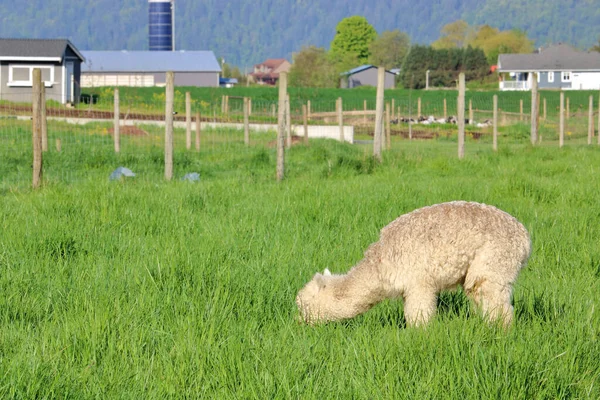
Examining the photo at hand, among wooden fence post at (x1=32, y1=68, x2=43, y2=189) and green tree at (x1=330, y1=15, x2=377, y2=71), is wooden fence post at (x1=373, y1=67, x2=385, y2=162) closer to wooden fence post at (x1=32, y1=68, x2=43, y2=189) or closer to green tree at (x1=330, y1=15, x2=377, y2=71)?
wooden fence post at (x1=32, y1=68, x2=43, y2=189)

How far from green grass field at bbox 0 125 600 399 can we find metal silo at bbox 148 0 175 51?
6899 inches

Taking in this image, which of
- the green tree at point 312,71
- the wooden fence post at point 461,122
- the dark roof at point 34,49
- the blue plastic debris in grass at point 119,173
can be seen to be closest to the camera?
the blue plastic debris in grass at point 119,173

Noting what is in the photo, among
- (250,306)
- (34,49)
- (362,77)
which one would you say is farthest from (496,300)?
(362,77)

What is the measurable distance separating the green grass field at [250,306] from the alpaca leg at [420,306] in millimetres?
90

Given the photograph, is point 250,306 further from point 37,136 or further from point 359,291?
point 37,136

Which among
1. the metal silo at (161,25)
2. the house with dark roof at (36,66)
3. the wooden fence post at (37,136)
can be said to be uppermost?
the metal silo at (161,25)

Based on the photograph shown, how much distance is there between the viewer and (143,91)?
72.2 m

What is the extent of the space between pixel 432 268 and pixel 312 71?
99.0 m

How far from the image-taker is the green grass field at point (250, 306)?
13.5ft

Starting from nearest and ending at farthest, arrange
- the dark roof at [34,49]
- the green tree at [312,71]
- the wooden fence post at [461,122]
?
1. the wooden fence post at [461,122]
2. the dark roof at [34,49]
3. the green tree at [312,71]

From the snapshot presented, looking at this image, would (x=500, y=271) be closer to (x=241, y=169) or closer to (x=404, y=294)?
(x=404, y=294)

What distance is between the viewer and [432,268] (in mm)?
4957

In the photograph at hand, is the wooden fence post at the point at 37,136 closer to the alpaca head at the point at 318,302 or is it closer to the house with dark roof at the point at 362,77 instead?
the alpaca head at the point at 318,302

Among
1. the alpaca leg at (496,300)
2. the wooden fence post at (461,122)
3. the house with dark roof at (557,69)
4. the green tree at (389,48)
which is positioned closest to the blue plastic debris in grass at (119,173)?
the wooden fence post at (461,122)
